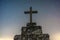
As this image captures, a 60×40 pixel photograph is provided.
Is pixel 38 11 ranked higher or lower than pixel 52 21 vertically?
higher

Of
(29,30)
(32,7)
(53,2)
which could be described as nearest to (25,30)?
(29,30)

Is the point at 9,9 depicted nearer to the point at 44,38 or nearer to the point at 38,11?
the point at 38,11

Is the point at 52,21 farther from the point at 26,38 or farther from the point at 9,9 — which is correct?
the point at 9,9

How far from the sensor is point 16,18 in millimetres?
2924

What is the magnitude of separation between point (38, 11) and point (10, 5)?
0.61 metres

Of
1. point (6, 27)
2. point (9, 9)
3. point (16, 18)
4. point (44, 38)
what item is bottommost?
point (44, 38)

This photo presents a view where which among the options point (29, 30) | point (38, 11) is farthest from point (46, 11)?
point (29, 30)

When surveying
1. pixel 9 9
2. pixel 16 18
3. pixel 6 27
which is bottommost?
pixel 6 27

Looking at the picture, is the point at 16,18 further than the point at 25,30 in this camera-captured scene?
Yes

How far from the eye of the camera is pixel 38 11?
9.66 feet

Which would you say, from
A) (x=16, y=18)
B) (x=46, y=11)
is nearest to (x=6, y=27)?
(x=16, y=18)

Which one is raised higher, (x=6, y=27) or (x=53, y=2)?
(x=53, y=2)

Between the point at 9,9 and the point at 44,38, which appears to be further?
the point at 9,9

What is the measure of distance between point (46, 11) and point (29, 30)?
60cm
